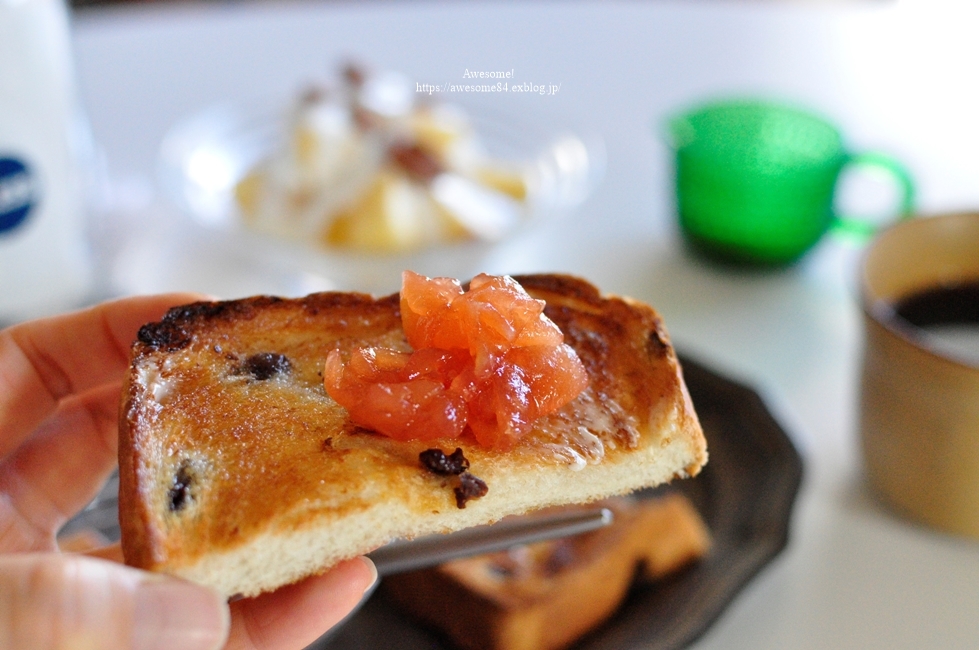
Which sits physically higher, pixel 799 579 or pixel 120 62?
pixel 120 62

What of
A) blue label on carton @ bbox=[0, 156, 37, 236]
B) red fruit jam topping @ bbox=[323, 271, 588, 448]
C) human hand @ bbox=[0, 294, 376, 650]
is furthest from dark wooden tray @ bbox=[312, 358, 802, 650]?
blue label on carton @ bbox=[0, 156, 37, 236]

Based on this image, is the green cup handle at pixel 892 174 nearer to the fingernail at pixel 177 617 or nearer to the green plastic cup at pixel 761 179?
the green plastic cup at pixel 761 179

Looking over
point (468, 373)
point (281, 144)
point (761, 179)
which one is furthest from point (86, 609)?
point (761, 179)

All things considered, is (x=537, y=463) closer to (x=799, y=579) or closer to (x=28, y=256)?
(x=799, y=579)

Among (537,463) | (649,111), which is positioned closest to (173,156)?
(649,111)

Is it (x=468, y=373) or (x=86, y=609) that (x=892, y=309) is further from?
(x=86, y=609)

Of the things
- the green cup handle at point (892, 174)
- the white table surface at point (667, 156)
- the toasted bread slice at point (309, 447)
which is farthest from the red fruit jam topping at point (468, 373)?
the green cup handle at point (892, 174)
